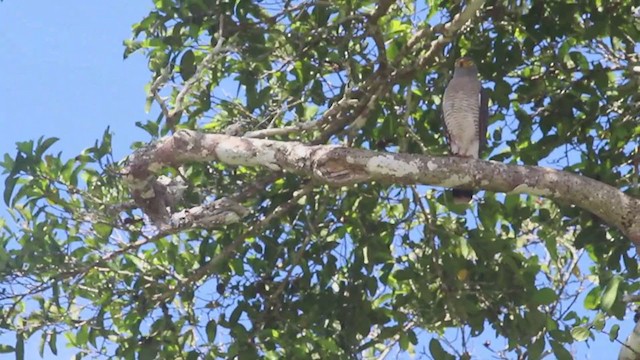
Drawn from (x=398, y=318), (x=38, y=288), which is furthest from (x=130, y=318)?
(x=398, y=318)

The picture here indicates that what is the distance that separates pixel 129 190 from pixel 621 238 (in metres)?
2.16

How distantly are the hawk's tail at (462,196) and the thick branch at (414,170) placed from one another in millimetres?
412

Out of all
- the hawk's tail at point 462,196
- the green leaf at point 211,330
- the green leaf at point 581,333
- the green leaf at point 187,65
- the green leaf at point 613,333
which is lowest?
the green leaf at point 613,333

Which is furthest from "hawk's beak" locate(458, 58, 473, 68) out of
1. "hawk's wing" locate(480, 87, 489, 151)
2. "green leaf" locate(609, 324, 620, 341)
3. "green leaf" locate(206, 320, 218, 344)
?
"green leaf" locate(206, 320, 218, 344)

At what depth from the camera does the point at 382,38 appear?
5328 mm

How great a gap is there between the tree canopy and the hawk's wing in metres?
0.08

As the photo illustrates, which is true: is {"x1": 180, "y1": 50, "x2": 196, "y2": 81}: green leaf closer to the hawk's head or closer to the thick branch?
the thick branch

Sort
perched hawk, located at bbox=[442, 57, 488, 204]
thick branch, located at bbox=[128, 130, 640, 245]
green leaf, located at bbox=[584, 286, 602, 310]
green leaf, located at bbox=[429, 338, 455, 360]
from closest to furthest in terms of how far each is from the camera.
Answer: thick branch, located at bbox=[128, 130, 640, 245], green leaf, located at bbox=[584, 286, 602, 310], green leaf, located at bbox=[429, 338, 455, 360], perched hawk, located at bbox=[442, 57, 488, 204]

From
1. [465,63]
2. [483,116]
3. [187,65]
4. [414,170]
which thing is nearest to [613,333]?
[414,170]

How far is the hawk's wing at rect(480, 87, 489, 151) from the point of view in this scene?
5494 mm

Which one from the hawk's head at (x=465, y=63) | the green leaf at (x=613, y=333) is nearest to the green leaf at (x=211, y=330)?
the hawk's head at (x=465, y=63)

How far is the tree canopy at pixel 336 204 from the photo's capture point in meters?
4.98

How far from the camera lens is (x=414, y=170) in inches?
167

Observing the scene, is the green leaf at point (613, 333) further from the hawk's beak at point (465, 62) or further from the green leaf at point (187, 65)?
the green leaf at point (187, 65)
